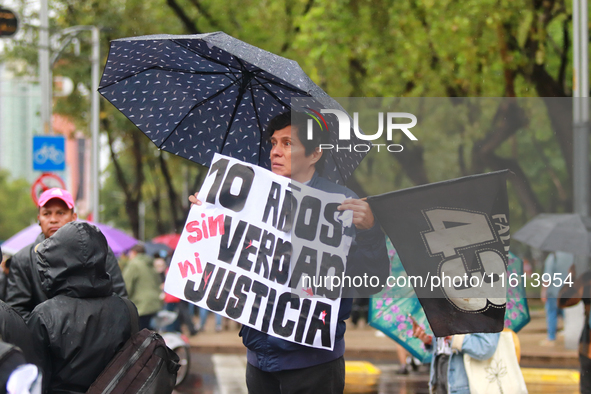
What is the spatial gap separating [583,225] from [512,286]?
3.32 m

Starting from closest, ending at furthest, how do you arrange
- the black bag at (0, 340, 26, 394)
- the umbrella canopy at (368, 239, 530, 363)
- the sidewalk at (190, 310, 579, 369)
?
the black bag at (0, 340, 26, 394) → the umbrella canopy at (368, 239, 530, 363) → the sidewalk at (190, 310, 579, 369)

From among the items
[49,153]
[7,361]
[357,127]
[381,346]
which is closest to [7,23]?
Answer: [49,153]

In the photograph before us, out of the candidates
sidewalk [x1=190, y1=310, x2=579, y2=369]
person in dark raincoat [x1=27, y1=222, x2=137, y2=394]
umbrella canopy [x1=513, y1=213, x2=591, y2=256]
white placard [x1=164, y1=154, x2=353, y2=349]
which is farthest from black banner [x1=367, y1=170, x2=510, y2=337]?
sidewalk [x1=190, y1=310, x2=579, y2=369]

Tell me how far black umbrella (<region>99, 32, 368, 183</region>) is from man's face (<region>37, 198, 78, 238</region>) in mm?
926

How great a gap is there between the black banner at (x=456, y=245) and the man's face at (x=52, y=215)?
2.33 metres

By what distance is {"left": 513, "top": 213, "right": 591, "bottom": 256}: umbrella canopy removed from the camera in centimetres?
433

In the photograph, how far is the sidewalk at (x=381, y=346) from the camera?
1115cm

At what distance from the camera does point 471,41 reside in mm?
13922

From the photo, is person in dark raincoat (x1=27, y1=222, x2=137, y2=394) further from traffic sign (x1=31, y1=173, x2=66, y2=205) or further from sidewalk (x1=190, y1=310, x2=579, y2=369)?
Answer: sidewalk (x1=190, y1=310, x2=579, y2=369)

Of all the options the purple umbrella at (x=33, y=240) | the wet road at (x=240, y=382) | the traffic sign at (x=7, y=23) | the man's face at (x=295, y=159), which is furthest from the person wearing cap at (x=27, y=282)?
the traffic sign at (x=7, y=23)

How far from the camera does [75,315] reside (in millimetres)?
2934

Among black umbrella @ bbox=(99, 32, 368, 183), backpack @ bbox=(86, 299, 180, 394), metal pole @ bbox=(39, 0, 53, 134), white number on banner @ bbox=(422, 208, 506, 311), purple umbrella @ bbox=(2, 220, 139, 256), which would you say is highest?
metal pole @ bbox=(39, 0, 53, 134)

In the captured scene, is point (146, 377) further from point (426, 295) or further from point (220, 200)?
point (426, 295)

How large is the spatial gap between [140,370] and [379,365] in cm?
867
